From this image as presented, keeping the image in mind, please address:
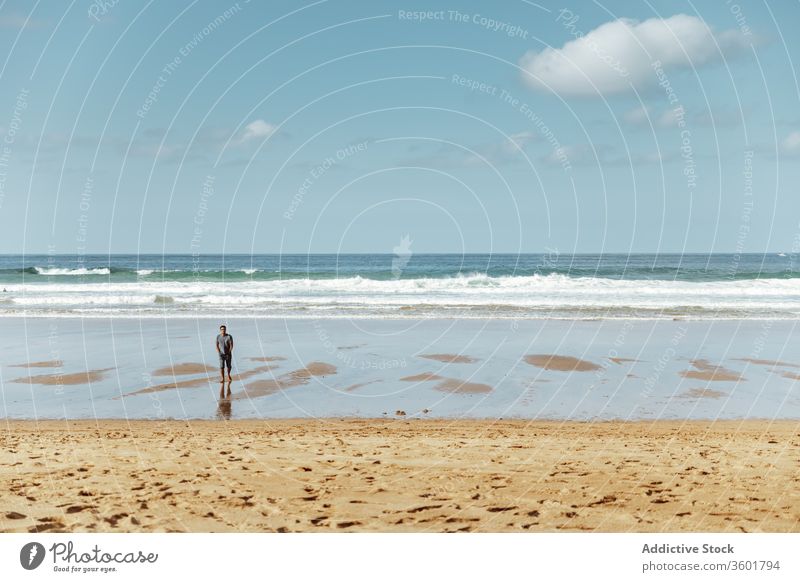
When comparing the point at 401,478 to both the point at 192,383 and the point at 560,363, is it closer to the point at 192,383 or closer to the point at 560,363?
the point at 192,383

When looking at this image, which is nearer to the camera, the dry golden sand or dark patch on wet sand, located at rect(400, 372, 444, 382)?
the dry golden sand

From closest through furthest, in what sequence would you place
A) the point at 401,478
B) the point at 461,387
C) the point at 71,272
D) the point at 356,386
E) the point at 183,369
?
1. the point at 401,478
2. the point at 461,387
3. the point at 356,386
4. the point at 183,369
5. the point at 71,272

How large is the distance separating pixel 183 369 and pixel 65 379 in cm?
283

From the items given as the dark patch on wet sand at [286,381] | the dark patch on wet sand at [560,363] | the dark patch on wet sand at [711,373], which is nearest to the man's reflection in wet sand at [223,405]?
the dark patch on wet sand at [286,381]

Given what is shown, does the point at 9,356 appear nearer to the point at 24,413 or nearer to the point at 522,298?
the point at 24,413

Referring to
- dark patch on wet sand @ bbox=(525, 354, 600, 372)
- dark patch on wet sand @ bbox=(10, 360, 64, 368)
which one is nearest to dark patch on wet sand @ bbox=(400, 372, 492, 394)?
dark patch on wet sand @ bbox=(525, 354, 600, 372)

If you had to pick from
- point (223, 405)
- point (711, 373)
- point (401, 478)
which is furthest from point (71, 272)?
point (401, 478)

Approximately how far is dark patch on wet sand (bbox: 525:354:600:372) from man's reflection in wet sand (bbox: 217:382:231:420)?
8.34 metres

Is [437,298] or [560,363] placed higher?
[437,298]

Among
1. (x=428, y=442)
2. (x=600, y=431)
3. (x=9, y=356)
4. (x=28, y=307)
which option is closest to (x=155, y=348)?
(x=9, y=356)

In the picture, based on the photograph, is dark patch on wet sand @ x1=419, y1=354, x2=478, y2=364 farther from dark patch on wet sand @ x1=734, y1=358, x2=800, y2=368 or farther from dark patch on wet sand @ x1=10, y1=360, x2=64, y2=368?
dark patch on wet sand @ x1=10, y1=360, x2=64, y2=368
